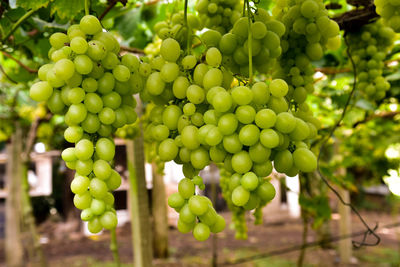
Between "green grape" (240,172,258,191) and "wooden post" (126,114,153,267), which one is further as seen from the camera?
"wooden post" (126,114,153,267)

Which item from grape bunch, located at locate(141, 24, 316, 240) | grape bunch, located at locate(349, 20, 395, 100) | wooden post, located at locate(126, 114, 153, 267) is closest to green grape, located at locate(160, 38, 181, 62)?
grape bunch, located at locate(141, 24, 316, 240)

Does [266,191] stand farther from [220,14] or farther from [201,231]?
[220,14]

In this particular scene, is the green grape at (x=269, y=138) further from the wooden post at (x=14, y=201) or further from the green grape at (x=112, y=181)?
the wooden post at (x=14, y=201)

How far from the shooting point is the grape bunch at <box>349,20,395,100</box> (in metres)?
0.97

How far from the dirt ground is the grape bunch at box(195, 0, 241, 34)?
2760mm

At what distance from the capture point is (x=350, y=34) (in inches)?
38.9

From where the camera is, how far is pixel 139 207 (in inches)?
53.4

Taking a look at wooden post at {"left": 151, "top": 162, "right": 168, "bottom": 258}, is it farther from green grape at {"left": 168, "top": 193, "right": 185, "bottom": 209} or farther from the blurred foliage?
green grape at {"left": 168, "top": 193, "right": 185, "bottom": 209}

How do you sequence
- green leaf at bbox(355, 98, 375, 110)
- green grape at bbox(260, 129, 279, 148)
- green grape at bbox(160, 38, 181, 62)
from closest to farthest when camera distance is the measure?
green grape at bbox(260, 129, 279, 148)
green grape at bbox(160, 38, 181, 62)
green leaf at bbox(355, 98, 375, 110)

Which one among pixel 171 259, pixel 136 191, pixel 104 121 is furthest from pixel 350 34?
pixel 171 259

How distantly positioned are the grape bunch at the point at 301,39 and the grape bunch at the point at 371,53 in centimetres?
29

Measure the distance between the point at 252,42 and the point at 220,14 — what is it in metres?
→ 0.24

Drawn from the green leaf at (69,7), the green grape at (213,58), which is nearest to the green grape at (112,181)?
the green grape at (213,58)

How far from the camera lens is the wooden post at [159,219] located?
4.01 metres
